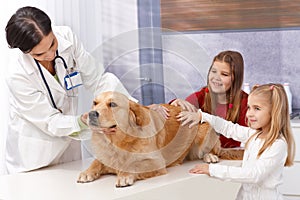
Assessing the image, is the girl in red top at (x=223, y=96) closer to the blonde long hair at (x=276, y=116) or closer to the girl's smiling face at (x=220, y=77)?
the girl's smiling face at (x=220, y=77)

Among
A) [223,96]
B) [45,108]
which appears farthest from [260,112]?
[45,108]

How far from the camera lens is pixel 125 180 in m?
1.79

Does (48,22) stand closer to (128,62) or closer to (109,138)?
(128,62)

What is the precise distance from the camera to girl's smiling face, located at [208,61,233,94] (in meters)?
2.03

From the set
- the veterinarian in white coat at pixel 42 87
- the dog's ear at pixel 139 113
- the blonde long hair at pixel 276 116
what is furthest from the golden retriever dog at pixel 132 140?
the blonde long hair at pixel 276 116

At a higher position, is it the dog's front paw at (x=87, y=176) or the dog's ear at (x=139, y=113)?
the dog's ear at (x=139, y=113)

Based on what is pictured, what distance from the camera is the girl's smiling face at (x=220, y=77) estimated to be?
2.03 metres

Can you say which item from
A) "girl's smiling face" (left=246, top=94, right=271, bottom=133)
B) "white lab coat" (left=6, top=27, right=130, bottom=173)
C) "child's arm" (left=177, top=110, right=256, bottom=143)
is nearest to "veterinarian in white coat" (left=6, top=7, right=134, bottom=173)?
"white lab coat" (left=6, top=27, right=130, bottom=173)

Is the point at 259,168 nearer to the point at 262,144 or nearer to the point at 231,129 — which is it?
the point at 262,144

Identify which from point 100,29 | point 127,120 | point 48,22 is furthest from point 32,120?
point 100,29

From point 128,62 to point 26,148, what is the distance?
573 millimetres

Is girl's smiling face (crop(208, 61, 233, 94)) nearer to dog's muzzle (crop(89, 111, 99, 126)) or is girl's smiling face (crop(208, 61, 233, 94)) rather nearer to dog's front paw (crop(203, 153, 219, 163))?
dog's front paw (crop(203, 153, 219, 163))

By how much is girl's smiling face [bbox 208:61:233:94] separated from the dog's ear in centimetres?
35

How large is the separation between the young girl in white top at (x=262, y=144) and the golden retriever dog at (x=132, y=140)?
82 mm
